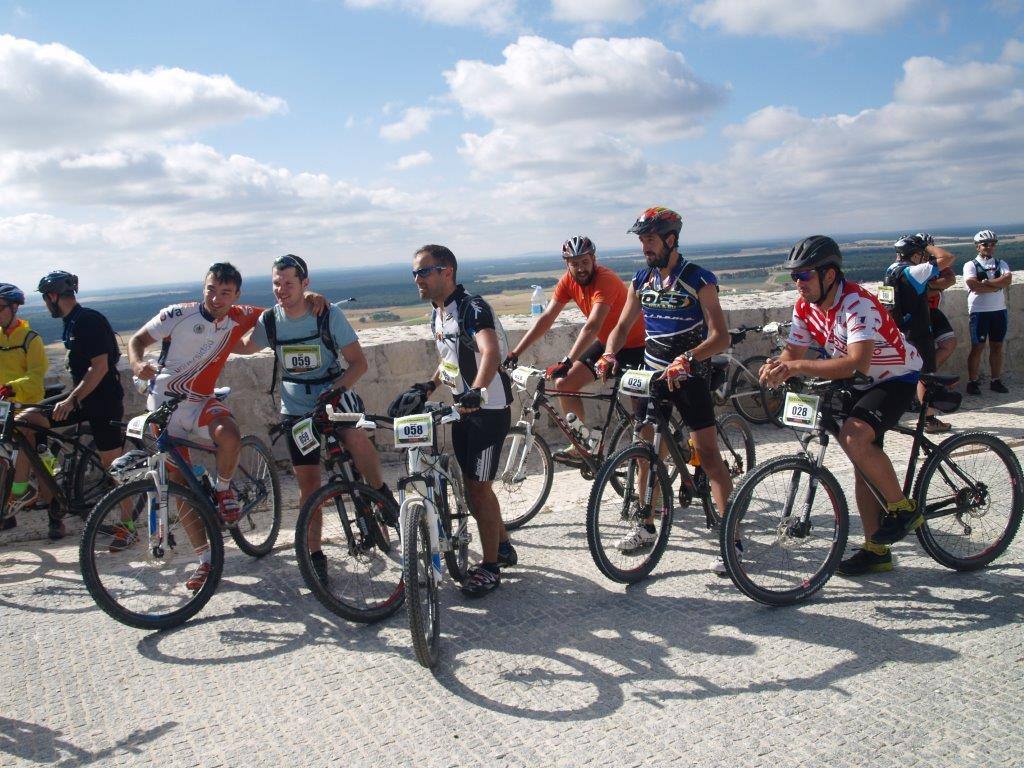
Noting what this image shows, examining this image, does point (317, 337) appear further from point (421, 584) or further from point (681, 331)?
point (681, 331)

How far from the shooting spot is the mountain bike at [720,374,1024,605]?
13.4ft

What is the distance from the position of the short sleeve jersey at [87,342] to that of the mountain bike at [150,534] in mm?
1317

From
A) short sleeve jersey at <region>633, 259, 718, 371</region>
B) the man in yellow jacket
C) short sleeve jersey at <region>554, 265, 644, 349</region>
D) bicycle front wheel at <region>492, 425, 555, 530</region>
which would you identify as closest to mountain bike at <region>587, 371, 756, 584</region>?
short sleeve jersey at <region>633, 259, 718, 371</region>

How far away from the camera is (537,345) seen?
26.2 feet

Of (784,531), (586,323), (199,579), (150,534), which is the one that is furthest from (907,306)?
(150,534)

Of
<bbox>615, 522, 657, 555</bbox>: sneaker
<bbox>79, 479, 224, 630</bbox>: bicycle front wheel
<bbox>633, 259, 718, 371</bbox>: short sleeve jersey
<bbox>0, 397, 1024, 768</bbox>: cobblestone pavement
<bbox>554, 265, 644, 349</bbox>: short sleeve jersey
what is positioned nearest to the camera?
<bbox>0, 397, 1024, 768</bbox>: cobblestone pavement

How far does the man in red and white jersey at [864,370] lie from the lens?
159 inches

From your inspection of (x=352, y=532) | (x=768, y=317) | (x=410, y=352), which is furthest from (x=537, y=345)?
(x=352, y=532)

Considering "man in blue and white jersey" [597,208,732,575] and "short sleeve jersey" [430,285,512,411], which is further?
"man in blue and white jersey" [597,208,732,575]

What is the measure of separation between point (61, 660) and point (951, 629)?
4.42 metres

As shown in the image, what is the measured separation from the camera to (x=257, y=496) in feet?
17.3

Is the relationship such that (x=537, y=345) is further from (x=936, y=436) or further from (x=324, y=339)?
(x=936, y=436)

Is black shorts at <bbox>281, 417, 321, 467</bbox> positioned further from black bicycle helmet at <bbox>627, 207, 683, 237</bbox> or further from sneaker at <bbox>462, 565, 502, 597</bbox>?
black bicycle helmet at <bbox>627, 207, 683, 237</bbox>

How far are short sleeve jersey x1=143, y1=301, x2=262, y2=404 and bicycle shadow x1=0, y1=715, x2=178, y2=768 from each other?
2122 mm
